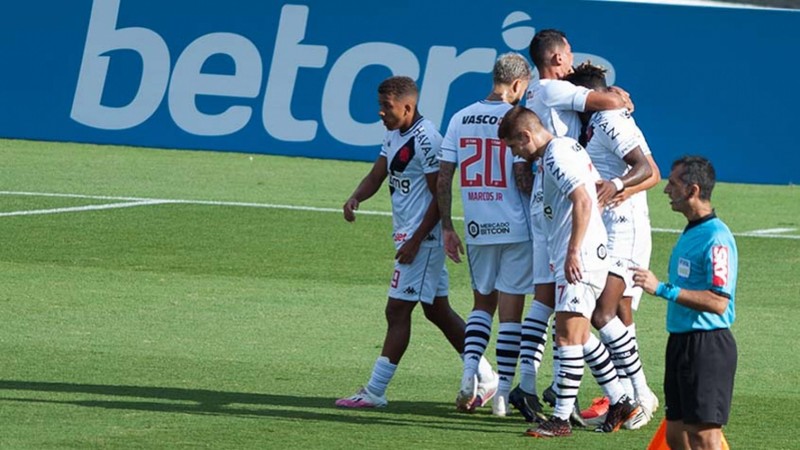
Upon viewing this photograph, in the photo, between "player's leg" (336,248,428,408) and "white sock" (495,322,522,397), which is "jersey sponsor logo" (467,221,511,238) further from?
"white sock" (495,322,522,397)

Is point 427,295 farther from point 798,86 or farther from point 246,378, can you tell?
point 798,86

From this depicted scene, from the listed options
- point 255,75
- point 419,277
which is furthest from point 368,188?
point 255,75

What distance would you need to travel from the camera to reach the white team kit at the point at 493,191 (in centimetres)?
998

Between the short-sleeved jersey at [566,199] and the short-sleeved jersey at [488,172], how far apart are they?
1.92ft

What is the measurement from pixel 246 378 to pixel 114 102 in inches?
571

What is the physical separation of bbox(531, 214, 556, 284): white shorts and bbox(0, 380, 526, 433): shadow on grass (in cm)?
86

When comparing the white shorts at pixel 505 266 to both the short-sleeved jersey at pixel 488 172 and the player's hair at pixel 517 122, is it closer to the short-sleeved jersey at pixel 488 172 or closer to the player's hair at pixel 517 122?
the short-sleeved jersey at pixel 488 172

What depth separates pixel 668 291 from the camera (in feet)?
25.3

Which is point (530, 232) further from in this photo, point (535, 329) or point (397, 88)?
point (397, 88)

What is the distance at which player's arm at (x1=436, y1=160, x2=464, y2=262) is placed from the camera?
9930mm

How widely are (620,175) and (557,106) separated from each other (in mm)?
561

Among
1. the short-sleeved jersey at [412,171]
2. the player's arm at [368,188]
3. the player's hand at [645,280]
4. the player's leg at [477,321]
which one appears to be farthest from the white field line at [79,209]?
the player's hand at [645,280]

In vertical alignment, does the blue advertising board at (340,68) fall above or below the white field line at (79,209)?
above

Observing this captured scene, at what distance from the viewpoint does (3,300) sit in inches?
527
